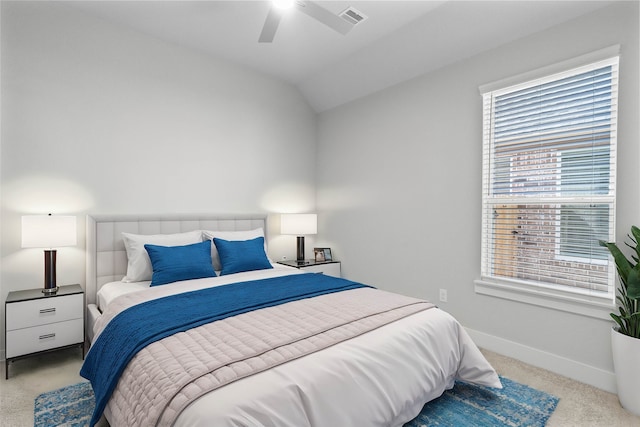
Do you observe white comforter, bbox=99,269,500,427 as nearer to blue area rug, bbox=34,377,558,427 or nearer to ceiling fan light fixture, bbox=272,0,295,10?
blue area rug, bbox=34,377,558,427

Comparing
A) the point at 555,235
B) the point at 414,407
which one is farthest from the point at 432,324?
the point at 555,235

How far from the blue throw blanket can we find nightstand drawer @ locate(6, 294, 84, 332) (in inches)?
32.5

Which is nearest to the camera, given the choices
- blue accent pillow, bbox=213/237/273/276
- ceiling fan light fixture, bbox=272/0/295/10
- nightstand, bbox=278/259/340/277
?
ceiling fan light fixture, bbox=272/0/295/10

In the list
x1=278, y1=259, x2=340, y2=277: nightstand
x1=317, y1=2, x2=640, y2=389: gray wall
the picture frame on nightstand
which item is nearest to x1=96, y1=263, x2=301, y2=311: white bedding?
x1=278, y1=259, x2=340, y2=277: nightstand

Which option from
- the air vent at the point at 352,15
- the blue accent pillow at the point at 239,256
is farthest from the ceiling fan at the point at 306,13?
the blue accent pillow at the point at 239,256

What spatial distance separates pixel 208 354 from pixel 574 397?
236 cm

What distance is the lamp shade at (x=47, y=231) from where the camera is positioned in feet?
→ 8.16

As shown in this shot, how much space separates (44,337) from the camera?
8.25 ft

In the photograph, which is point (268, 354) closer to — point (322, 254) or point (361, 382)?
point (361, 382)

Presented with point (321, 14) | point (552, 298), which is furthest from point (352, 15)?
point (552, 298)

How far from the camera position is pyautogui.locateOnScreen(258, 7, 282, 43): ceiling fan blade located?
7.27 feet

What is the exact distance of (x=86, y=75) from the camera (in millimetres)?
2975

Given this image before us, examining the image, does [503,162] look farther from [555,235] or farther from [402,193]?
[402,193]

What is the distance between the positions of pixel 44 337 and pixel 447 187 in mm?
3584
